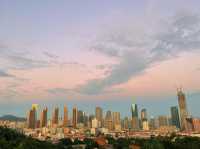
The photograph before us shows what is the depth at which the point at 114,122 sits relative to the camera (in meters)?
163

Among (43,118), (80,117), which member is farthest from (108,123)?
(43,118)

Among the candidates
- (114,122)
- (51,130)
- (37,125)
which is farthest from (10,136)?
(114,122)

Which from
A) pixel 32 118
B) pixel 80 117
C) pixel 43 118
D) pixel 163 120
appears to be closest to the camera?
pixel 32 118

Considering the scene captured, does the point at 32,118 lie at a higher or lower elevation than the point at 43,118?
higher

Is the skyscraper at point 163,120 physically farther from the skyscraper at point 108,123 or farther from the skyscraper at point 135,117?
the skyscraper at point 108,123

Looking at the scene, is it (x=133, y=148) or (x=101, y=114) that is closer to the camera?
(x=133, y=148)

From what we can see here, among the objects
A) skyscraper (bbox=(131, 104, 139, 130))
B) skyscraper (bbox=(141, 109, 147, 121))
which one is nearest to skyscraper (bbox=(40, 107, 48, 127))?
skyscraper (bbox=(131, 104, 139, 130))

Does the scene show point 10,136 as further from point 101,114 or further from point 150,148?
point 101,114

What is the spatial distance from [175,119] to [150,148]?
5681 inches

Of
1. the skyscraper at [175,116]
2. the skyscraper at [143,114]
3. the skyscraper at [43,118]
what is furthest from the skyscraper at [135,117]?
the skyscraper at [43,118]

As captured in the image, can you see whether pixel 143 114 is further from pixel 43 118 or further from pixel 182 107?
pixel 43 118

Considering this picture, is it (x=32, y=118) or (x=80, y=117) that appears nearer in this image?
(x=32, y=118)

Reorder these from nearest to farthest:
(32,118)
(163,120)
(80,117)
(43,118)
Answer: (32,118) < (43,118) < (80,117) < (163,120)

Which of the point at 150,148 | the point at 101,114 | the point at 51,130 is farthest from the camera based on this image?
the point at 101,114
